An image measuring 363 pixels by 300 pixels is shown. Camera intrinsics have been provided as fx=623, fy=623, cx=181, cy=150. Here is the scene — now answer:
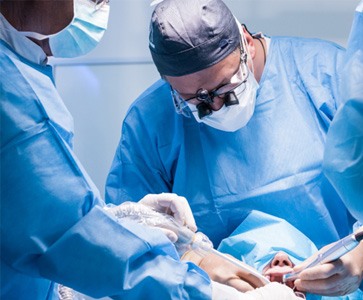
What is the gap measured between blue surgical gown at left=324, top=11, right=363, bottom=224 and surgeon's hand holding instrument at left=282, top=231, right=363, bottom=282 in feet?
0.47

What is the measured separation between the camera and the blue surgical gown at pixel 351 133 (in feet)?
4.12

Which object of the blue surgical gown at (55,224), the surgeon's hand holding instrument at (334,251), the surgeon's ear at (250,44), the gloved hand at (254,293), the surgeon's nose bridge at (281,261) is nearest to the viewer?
the blue surgical gown at (55,224)

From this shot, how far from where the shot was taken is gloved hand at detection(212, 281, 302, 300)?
138cm

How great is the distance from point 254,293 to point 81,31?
0.81 meters

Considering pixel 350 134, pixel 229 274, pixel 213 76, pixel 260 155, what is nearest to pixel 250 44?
pixel 213 76

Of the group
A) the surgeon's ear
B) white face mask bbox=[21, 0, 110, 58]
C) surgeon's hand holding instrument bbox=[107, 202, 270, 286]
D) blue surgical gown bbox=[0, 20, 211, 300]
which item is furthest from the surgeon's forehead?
blue surgical gown bbox=[0, 20, 211, 300]

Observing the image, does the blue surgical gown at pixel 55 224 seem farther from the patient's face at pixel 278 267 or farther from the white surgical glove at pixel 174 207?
the patient's face at pixel 278 267

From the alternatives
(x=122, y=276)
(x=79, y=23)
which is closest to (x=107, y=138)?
(x=79, y=23)

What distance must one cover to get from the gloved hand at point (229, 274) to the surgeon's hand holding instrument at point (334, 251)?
0.10 m

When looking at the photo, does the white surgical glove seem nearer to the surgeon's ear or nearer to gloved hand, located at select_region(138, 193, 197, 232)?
gloved hand, located at select_region(138, 193, 197, 232)

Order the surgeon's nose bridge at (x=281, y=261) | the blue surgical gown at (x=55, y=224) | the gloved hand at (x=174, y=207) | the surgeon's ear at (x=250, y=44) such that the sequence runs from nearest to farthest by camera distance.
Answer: the blue surgical gown at (x=55, y=224)
the gloved hand at (x=174, y=207)
the surgeon's nose bridge at (x=281, y=261)
the surgeon's ear at (x=250, y=44)

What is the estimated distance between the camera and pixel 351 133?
1.28 metres

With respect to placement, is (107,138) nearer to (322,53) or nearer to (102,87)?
(102,87)

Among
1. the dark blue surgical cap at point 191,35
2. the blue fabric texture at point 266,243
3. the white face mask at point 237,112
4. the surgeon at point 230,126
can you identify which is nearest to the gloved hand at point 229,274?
the blue fabric texture at point 266,243
